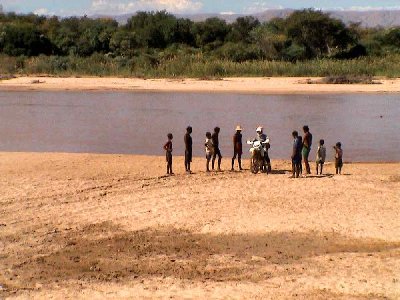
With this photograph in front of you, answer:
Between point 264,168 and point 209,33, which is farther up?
point 209,33

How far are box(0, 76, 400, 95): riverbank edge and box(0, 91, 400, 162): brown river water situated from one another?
181 centimetres

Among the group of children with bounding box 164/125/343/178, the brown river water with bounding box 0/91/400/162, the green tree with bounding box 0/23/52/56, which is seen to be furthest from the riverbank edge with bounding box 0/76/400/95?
the group of children with bounding box 164/125/343/178

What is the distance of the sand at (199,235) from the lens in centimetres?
923

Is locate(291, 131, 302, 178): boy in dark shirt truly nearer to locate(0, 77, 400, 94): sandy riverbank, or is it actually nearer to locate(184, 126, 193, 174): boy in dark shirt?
locate(184, 126, 193, 174): boy in dark shirt

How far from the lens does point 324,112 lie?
29.5 metres

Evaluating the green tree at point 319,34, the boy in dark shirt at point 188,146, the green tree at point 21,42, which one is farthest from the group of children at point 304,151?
the green tree at point 21,42

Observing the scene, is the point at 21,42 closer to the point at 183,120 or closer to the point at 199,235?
the point at 183,120

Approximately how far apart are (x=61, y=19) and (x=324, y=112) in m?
45.6

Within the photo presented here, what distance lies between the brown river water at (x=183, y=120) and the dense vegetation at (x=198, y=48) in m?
8.66

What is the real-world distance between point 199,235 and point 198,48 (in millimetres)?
46704

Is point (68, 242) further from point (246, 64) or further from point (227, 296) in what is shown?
point (246, 64)

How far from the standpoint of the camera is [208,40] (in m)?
59.5

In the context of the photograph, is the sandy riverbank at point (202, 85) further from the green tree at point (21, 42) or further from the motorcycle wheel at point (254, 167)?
the motorcycle wheel at point (254, 167)

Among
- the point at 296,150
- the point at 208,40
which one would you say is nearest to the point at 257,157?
the point at 296,150
